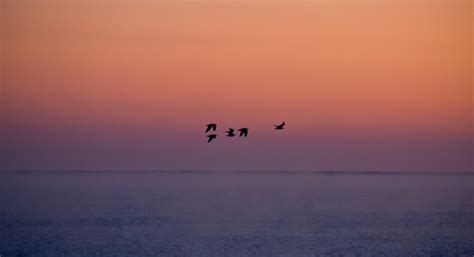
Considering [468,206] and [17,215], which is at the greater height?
[468,206]

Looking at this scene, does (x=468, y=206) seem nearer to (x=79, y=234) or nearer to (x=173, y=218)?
(x=173, y=218)

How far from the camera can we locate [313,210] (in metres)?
58.6

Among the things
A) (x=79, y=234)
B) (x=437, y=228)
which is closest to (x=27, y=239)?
(x=79, y=234)

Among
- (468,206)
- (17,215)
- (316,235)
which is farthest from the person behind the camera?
(468,206)

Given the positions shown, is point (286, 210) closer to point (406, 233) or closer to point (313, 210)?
point (313, 210)

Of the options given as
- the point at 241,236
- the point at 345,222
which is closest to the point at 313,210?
the point at 345,222

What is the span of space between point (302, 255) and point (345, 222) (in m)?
16.3

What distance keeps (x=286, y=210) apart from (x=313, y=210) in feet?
8.57

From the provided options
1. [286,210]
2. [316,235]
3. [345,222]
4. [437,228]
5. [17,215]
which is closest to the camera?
[316,235]

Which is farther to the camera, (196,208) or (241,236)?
(196,208)

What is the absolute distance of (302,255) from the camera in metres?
33.2

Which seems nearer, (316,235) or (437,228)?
(316,235)

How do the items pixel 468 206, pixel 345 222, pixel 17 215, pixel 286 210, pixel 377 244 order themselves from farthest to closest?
pixel 468 206, pixel 286 210, pixel 17 215, pixel 345 222, pixel 377 244

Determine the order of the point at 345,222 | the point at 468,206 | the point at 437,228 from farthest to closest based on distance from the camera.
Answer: the point at 468,206 < the point at 345,222 < the point at 437,228
